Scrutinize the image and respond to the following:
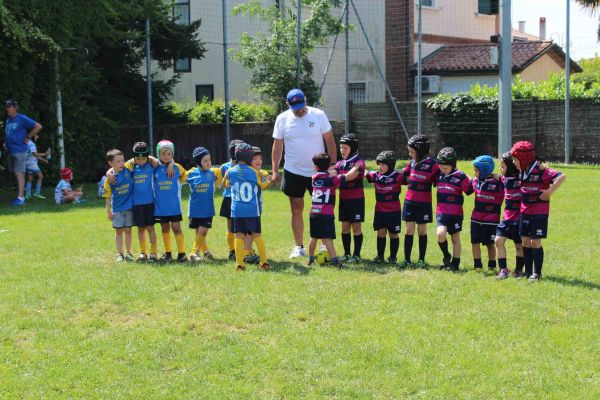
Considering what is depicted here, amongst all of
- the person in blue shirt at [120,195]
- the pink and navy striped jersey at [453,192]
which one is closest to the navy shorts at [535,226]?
the pink and navy striped jersey at [453,192]

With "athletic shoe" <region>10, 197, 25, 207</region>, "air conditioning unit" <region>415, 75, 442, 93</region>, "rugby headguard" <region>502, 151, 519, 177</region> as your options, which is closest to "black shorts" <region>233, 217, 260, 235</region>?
"rugby headguard" <region>502, 151, 519, 177</region>

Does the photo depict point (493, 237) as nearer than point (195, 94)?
Yes

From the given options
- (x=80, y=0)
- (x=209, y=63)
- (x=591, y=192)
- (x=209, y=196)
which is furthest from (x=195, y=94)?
(x=209, y=196)

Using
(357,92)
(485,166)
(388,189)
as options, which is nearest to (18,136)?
(388,189)

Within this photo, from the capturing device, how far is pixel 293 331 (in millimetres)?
6629

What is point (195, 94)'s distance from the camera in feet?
102

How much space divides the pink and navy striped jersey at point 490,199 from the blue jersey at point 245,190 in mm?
2541

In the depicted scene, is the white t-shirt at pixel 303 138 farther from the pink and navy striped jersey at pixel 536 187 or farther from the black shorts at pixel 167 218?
the pink and navy striped jersey at pixel 536 187

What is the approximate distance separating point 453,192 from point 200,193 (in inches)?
124

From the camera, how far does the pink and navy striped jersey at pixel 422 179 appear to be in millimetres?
9508

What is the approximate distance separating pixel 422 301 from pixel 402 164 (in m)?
15.9

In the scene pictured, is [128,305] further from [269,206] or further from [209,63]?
[209,63]

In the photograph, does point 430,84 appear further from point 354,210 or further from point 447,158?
point 447,158

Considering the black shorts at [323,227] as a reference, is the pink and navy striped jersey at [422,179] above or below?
above
